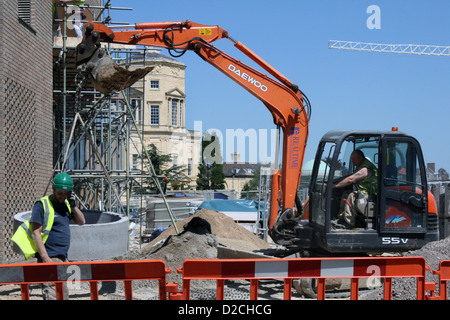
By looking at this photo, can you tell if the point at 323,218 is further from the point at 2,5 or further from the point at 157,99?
the point at 157,99

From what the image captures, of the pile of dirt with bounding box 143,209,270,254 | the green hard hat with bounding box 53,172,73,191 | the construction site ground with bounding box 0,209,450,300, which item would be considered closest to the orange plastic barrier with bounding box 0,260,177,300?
the green hard hat with bounding box 53,172,73,191

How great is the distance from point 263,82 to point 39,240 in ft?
18.3

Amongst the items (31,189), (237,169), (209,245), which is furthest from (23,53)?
(237,169)

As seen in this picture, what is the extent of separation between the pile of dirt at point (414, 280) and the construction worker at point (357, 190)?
1035mm

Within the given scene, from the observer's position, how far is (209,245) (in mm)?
10359

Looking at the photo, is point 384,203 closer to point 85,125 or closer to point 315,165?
point 315,165

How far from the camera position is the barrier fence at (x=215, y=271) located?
5.47 meters

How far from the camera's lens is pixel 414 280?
24.3 feet

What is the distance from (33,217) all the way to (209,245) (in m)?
4.68

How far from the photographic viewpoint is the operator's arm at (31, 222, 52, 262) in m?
6.02

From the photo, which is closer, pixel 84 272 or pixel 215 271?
pixel 84 272

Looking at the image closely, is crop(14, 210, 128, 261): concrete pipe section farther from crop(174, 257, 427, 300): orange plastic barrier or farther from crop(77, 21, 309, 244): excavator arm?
crop(174, 257, 427, 300): orange plastic barrier

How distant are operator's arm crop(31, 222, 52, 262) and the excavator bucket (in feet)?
13.8

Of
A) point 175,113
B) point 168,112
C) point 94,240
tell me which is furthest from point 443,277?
point 175,113
